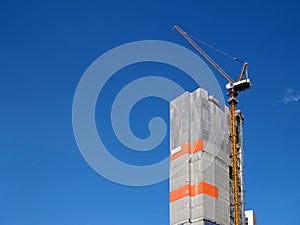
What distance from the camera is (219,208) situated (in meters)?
200

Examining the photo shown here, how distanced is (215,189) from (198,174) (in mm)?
8727

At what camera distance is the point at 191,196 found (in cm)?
19800

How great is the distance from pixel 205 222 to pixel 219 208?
10368mm

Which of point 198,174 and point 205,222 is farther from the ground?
point 198,174

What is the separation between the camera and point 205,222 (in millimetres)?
192125

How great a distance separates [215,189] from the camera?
656 ft

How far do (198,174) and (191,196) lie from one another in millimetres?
8674

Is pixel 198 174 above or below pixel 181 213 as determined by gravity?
above

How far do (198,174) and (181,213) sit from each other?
16.0 m

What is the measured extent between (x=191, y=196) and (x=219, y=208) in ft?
39.0

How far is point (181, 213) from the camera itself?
198 meters

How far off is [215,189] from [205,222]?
46.5ft

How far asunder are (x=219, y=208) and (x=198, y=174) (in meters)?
15.2

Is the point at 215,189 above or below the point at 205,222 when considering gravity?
above
